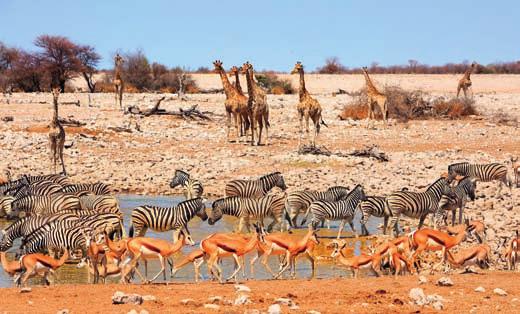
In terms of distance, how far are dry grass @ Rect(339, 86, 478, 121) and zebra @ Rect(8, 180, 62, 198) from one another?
1676 centimetres

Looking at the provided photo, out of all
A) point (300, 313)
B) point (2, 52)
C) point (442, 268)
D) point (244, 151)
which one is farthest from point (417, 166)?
point (2, 52)

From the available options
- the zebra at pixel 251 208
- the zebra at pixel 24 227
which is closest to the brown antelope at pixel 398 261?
the zebra at pixel 251 208

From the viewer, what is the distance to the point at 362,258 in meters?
10.1

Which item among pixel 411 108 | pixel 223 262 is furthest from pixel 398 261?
pixel 411 108

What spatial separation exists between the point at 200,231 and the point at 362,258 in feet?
17.4

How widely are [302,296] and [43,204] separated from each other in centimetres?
671

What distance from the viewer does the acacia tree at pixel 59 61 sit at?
4281cm

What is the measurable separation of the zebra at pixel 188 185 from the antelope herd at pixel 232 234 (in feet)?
0.07

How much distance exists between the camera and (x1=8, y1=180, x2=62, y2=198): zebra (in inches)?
608

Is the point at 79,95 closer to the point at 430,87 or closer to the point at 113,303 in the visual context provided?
the point at 430,87

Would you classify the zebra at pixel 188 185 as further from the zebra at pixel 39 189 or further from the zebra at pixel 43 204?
the zebra at pixel 43 204

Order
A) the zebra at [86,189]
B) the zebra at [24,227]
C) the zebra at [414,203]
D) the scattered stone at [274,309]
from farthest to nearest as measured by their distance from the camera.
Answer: the zebra at [86,189], the zebra at [414,203], the zebra at [24,227], the scattered stone at [274,309]

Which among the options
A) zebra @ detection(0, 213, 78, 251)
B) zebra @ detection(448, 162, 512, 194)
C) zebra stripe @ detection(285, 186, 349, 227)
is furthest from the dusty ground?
zebra @ detection(448, 162, 512, 194)

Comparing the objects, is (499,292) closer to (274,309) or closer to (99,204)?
(274,309)
